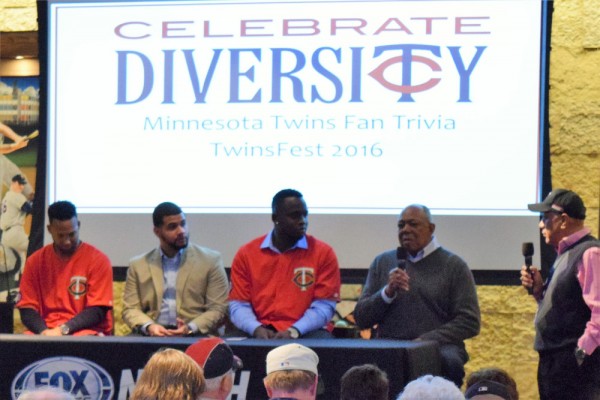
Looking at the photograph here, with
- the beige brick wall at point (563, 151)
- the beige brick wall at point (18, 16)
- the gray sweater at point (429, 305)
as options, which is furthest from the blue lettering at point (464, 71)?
the beige brick wall at point (18, 16)

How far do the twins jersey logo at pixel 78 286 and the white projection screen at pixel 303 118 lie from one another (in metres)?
0.71

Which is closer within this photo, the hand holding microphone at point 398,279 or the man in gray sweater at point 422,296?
the hand holding microphone at point 398,279

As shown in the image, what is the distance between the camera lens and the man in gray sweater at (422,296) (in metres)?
5.04

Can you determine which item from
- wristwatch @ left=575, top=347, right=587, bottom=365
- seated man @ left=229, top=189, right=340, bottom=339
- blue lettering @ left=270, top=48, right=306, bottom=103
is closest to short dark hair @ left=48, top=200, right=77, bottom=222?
seated man @ left=229, top=189, right=340, bottom=339

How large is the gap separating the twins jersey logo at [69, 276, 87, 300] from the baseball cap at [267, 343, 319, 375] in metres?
2.29

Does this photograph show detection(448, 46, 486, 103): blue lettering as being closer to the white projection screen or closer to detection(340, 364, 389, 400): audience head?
the white projection screen

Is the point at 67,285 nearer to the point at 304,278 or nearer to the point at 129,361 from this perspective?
the point at 129,361

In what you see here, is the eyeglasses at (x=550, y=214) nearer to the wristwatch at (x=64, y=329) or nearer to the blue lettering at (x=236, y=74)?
the blue lettering at (x=236, y=74)

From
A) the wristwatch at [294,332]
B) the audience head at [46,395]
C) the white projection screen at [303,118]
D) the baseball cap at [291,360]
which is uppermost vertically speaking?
the white projection screen at [303,118]

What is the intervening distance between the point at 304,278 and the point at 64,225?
1267 millimetres

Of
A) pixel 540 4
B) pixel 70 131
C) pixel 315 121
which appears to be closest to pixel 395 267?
pixel 315 121

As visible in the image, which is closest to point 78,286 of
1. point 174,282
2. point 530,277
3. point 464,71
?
point 174,282

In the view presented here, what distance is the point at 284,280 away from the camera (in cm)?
530

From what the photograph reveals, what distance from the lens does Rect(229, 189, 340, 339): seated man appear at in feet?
17.1
